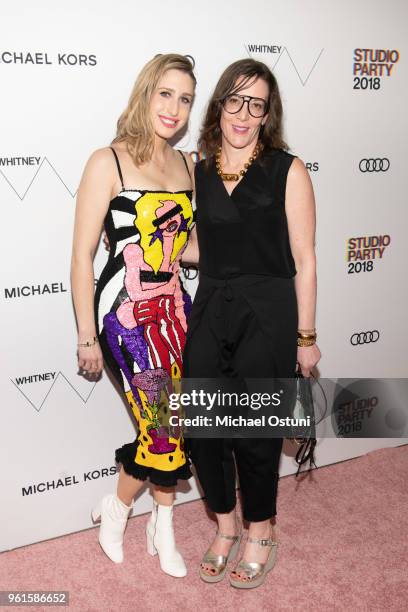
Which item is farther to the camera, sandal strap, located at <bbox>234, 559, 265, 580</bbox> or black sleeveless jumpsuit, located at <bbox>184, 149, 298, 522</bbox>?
sandal strap, located at <bbox>234, 559, 265, 580</bbox>

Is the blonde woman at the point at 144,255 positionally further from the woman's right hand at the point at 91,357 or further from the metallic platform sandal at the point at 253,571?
the metallic platform sandal at the point at 253,571

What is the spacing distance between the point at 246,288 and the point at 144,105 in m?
0.78

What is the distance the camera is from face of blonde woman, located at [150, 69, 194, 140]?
2.42m

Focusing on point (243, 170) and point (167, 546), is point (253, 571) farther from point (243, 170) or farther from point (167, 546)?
point (243, 170)

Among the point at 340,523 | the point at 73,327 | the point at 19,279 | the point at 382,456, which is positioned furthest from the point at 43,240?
the point at 382,456

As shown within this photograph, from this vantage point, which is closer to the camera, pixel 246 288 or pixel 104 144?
pixel 246 288

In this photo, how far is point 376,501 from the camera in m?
3.32

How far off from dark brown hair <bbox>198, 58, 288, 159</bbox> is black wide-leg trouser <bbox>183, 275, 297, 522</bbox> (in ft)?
1.71

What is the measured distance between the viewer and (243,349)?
8.19 feet

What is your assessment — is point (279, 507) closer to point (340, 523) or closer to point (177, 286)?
point (340, 523)

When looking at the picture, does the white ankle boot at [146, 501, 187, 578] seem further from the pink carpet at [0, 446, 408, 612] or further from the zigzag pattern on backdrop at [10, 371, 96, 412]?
the zigzag pattern on backdrop at [10, 371, 96, 412]

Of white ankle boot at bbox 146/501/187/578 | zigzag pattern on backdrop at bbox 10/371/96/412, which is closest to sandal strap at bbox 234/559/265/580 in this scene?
white ankle boot at bbox 146/501/187/578

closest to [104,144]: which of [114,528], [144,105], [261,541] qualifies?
[144,105]

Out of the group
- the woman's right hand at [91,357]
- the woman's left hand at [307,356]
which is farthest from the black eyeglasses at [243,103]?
the woman's right hand at [91,357]
